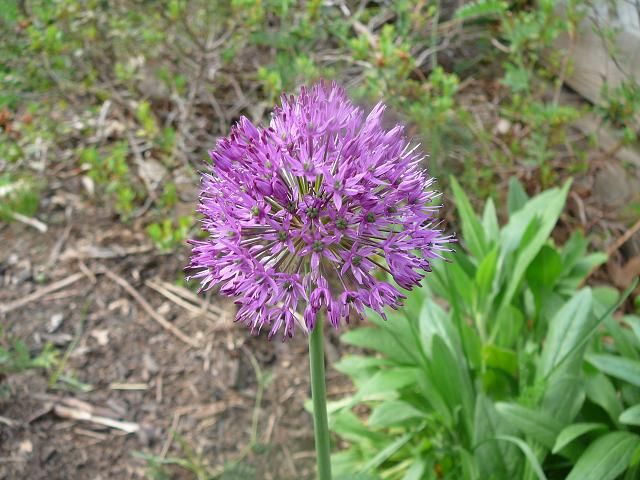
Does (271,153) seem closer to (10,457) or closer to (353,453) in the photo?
(353,453)

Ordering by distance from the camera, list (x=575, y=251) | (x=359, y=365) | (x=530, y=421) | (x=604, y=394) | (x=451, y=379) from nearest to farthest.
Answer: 1. (x=530, y=421)
2. (x=604, y=394)
3. (x=451, y=379)
4. (x=359, y=365)
5. (x=575, y=251)

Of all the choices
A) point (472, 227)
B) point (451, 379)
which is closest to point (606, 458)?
point (451, 379)

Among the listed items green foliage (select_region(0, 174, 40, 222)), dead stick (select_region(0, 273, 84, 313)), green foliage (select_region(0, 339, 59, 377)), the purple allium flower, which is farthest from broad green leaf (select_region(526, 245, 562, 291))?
green foliage (select_region(0, 174, 40, 222))

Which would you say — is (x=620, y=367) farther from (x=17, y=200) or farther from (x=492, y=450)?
(x=17, y=200)

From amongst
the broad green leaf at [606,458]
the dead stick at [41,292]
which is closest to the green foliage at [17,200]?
the dead stick at [41,292]

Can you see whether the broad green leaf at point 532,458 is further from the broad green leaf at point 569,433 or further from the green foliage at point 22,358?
the green foliage at point 22,358

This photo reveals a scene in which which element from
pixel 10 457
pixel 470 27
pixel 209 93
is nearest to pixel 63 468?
pixel 10 457
